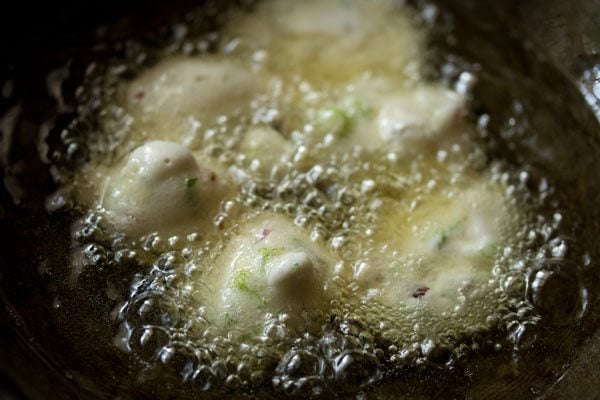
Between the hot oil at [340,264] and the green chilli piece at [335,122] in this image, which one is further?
the green chilli piece at [335,122]

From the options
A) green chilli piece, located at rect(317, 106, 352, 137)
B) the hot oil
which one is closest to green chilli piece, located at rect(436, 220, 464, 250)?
the hot oil

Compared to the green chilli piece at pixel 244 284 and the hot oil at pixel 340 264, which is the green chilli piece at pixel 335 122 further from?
the green chilli piece at pixel 244 284

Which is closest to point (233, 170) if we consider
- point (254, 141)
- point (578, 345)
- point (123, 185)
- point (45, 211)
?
point (254, 141)

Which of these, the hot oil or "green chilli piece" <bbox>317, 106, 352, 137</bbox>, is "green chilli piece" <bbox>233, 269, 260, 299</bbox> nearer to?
the hot oil

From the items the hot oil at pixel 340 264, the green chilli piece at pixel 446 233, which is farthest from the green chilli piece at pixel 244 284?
the green chilli piece at pixel 446 233

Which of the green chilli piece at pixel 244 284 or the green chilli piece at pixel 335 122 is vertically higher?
the green chilli piece at pixel 335 122

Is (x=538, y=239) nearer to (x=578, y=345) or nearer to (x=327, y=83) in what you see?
(x=578, y=345)

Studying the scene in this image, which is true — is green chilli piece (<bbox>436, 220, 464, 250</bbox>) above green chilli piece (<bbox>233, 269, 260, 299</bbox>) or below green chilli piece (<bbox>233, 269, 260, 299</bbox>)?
above

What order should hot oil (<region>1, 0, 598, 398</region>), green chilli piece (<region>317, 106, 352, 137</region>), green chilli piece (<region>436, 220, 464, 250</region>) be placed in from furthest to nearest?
green chilli piece (<region>317, 106, 352, 137</region>)
green chilli piece (<region>436, 220, 464, 250</region>)
hot oil (<region>1, 0, 598, 398</region>)

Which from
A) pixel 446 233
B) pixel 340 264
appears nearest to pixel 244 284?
pixel 340 264
